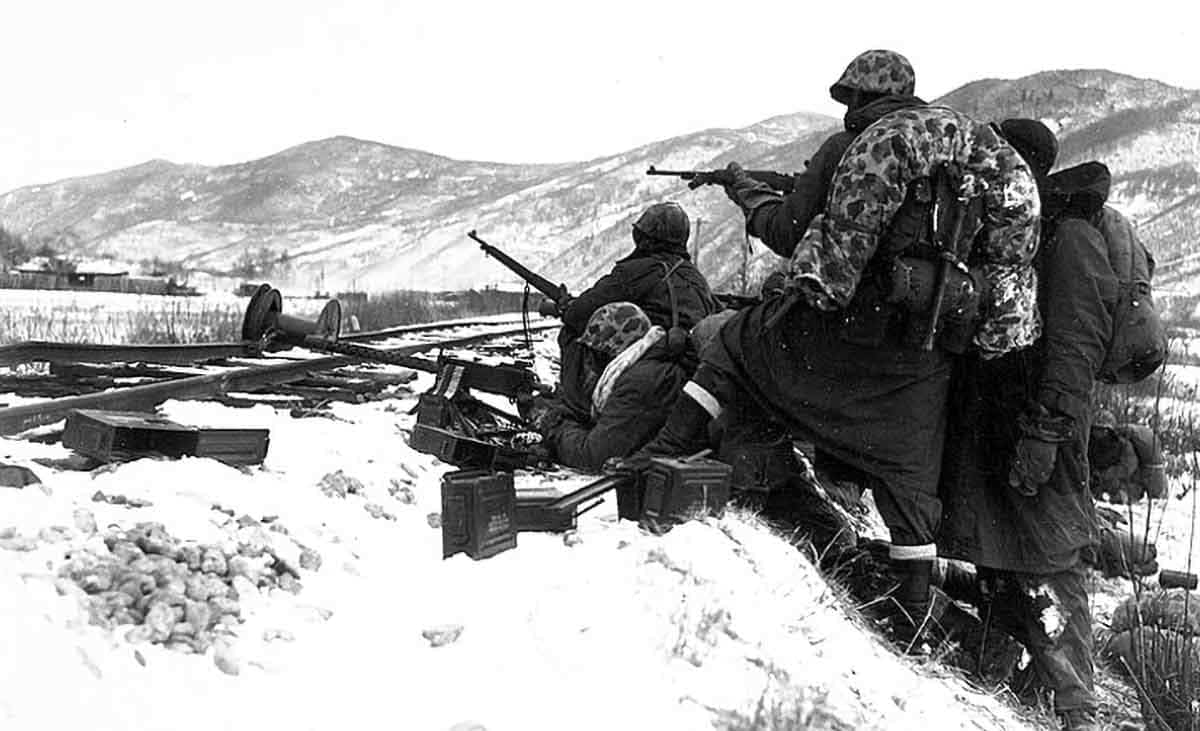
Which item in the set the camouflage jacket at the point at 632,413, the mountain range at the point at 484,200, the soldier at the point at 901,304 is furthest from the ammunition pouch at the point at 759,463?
the mountain range at the point at 484,200

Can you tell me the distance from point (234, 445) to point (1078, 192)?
299 cm

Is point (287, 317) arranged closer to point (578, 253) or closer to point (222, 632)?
point (222, 632)

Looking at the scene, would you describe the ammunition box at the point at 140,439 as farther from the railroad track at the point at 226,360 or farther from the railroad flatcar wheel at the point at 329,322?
the railroad flatcar wheel at the point at 329,322

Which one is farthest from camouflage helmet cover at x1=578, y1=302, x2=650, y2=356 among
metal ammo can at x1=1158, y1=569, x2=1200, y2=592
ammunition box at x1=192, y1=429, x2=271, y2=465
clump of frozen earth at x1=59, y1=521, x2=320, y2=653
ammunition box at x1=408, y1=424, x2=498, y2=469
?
clump of frozen earth at x1=59, y1=521, x2=320, y2=653

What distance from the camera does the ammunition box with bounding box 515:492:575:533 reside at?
2.90m

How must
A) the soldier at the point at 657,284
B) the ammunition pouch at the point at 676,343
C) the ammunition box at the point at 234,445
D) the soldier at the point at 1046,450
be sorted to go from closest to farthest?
the ammunition box at the point at 234,445 → the soldier at the point at 1046,450 → the ammunition pouch at the point at 676,343 → the soldier at the point at 657,284

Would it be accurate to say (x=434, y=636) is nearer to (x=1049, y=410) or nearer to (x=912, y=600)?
(x=912, y=600)

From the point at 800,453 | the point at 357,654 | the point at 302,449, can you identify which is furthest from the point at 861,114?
the point at 357,654

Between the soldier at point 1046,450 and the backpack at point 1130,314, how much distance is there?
0.16 ft

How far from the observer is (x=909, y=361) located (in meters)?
3.68

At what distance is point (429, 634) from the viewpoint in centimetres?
219

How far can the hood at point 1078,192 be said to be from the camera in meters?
3.73

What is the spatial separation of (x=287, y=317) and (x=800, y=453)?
4007 millimetres

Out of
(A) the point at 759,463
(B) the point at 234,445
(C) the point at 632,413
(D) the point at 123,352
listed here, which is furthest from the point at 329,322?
(B) the point at 234,445
